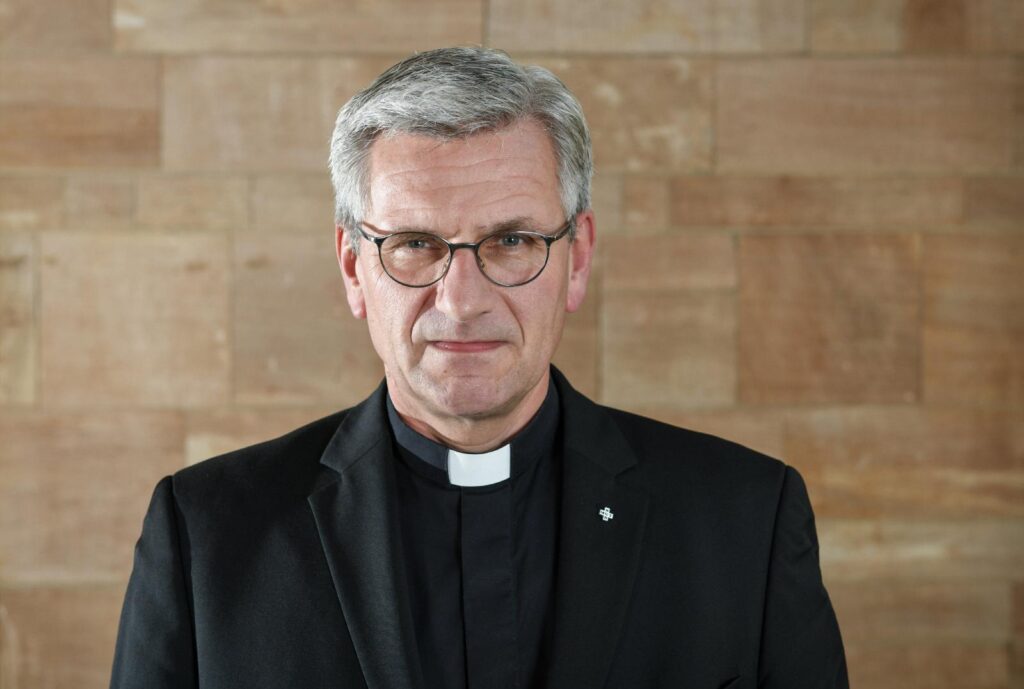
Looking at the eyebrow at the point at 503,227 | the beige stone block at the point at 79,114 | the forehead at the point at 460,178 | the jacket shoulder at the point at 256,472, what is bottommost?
the jacket shoulder at the point at 256,472

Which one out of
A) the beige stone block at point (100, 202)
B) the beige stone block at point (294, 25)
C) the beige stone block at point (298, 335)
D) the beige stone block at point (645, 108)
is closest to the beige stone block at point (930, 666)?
the beige stone block at point (645, 108)

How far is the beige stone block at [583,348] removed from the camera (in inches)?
118

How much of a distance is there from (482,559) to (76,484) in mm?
1718

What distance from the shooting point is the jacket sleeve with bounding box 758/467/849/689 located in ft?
5.63

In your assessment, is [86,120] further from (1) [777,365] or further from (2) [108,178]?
(1) [777,365]

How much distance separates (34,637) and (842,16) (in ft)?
9.48

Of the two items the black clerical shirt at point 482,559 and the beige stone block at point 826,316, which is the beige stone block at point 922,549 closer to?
the beige stone block at point 826,316

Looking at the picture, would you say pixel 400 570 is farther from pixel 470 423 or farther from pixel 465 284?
pixel 465 284

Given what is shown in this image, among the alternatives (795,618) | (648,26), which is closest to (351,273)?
(795,618)

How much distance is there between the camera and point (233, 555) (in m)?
1.67

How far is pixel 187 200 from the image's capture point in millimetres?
2938

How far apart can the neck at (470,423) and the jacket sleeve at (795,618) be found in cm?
46

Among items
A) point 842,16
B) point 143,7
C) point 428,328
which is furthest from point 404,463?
point 842,16

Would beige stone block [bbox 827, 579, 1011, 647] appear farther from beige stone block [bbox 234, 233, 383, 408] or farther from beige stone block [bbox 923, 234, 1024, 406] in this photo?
beige stone block [bbox 234, 233, 383, 408]
